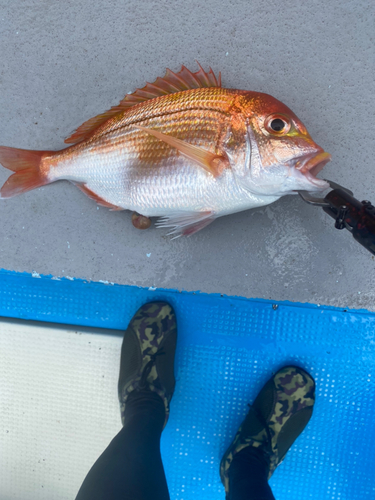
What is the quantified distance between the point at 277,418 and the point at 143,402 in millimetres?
632

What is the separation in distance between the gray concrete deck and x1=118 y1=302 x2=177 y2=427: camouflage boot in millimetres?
160

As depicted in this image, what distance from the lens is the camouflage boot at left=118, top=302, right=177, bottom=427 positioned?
4.55ft

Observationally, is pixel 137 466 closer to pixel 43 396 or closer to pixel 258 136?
pixel 43 396

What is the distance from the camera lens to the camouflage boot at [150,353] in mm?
1386

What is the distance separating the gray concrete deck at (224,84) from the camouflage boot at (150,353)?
0.16 metres

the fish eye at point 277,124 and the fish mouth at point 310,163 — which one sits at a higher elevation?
the fish eye at point 277,124

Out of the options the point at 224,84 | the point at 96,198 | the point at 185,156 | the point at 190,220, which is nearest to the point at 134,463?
the point at 190,220

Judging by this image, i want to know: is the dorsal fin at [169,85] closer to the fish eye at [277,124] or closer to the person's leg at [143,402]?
the fish eye at [277,124]

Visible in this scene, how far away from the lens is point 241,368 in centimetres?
142

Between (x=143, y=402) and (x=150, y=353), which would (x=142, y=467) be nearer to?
(x=143, y=402)

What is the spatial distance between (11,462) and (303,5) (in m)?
2.59

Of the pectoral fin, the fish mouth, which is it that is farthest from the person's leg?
the fish mouth

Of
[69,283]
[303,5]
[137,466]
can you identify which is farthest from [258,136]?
[137,466]

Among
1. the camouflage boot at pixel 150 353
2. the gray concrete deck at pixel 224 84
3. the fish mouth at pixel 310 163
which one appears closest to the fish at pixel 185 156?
the fish mouth at pixel 310 163
